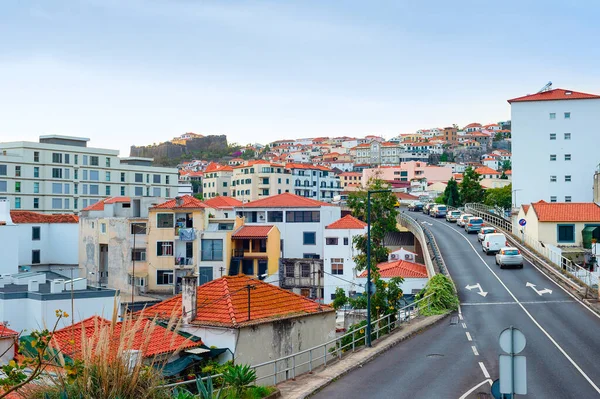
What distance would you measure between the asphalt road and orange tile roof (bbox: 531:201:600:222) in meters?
11.5

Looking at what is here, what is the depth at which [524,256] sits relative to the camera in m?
48.6

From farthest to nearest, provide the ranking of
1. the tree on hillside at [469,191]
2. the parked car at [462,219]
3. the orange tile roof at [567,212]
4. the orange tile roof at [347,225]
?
the tree on hillside at [469,191] → the parked car at [462,219] → the orange tile roof at [347,225] → the orange tile roof at [567,212]

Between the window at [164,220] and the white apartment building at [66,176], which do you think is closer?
the window at [164,220]

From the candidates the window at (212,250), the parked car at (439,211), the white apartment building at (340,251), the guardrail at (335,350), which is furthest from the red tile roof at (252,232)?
the guardrail at (335,350)

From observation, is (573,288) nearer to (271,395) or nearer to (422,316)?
(422,316)

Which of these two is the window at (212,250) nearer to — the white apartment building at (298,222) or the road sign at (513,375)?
the white apartment building at (298,222)

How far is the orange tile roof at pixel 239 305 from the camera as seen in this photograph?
24.9 m

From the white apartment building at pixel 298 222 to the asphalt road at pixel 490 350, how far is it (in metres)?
29.4

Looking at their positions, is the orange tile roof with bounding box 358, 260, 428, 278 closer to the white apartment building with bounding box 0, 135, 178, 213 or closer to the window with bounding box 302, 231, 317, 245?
the window with bounding box 302, 231, 317, 245

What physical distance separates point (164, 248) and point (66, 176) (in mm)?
32471

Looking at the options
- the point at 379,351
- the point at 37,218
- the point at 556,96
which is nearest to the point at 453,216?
the point at 556,96

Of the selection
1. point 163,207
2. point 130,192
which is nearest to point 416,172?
point 130,192

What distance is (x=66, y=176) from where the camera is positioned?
88.8 metres

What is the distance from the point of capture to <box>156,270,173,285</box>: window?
62219mm
